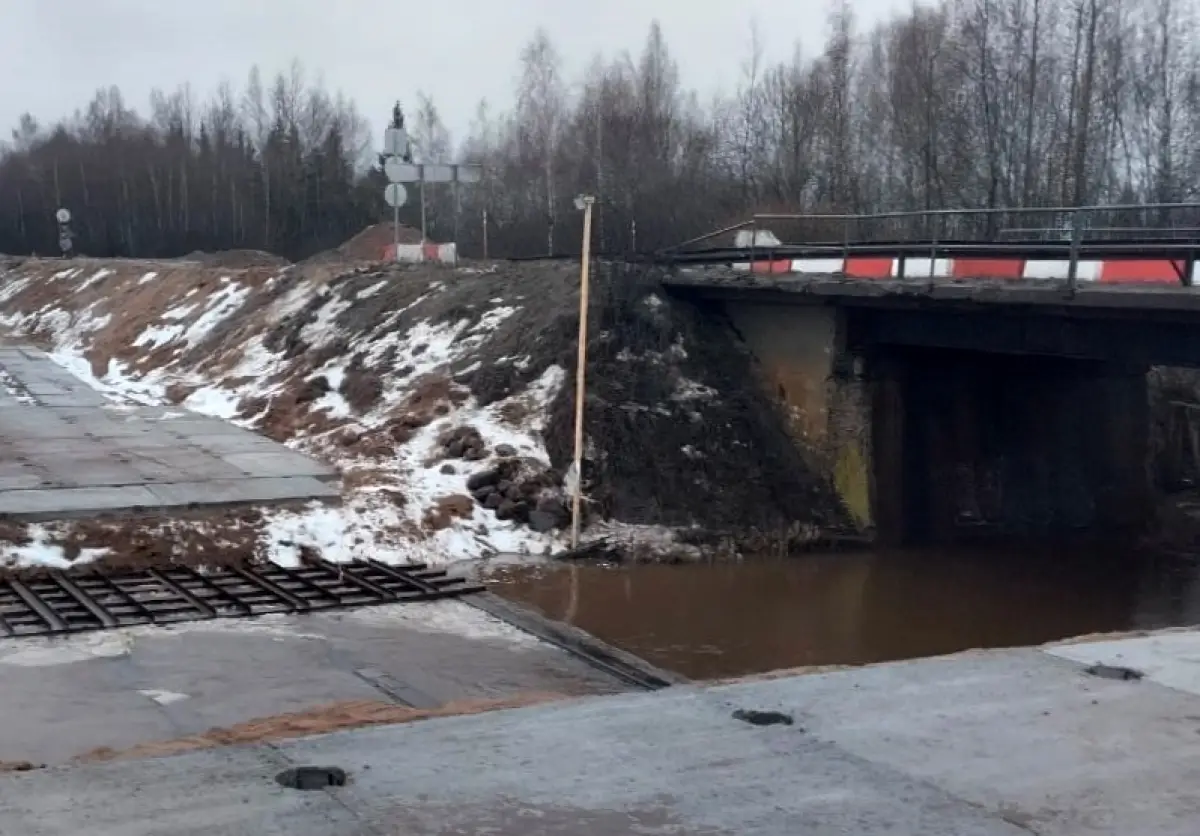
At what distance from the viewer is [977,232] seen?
41188 mm

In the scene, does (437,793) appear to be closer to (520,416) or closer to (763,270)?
(520,416)

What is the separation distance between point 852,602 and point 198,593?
891 cm

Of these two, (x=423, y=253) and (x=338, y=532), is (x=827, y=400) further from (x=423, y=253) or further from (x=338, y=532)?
(x=423, y=253)

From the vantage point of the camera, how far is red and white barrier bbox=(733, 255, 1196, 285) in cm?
1881

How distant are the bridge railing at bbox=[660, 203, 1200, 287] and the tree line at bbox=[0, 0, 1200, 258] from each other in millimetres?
689

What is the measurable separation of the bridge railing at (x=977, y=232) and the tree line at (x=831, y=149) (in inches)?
27.1

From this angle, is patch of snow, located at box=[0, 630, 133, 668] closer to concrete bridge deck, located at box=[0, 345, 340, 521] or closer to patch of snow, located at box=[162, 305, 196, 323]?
concrete bridge deck, located at box=[0, 345, 340, 521]

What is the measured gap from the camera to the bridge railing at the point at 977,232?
19.4 metres

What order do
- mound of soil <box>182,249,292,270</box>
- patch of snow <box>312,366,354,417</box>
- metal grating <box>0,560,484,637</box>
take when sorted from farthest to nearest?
mound of soil <box>182,249,292,270</box> < patch of snow <box>312,366,354,417</box> < metal grating <box>0,560,484,637</box>

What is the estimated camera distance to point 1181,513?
26.8 meters

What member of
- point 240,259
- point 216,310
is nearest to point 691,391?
point 216,310

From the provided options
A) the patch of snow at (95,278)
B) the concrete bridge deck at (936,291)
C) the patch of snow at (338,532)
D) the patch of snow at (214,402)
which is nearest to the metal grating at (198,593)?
the patch of snow at (338,532)

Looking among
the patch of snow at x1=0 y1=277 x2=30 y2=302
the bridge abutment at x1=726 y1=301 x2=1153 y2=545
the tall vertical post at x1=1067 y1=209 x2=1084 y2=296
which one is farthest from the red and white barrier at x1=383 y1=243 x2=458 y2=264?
the patch of snow at x1=0 y1=277 x2=30 y2=302

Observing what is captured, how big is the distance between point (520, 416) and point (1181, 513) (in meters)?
12.6
